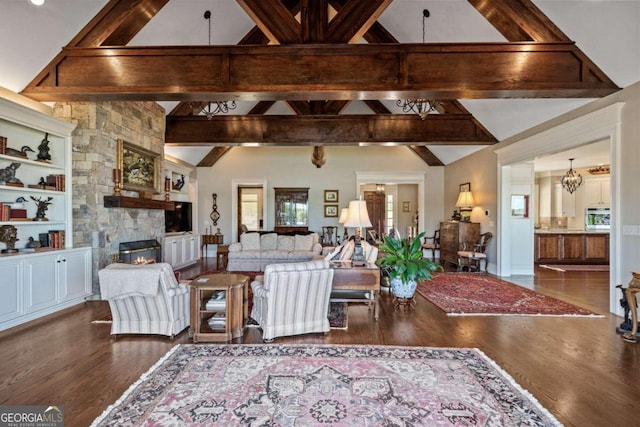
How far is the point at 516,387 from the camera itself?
234cm

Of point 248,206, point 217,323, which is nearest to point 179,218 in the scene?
point 248,206

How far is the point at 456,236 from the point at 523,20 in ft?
15.7

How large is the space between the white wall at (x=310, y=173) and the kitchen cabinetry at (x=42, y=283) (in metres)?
5.47

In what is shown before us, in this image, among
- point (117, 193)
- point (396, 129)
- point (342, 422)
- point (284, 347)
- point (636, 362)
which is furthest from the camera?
point (396, 129)

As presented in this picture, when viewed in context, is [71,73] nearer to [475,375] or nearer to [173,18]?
[173,18]

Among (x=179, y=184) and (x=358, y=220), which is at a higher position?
(x=179, y=184)

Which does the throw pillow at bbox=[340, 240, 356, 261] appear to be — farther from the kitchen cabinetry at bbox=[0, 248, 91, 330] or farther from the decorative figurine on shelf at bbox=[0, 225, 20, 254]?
the decorative figurine on shelf at bbox=[0, 225, 20, 254]

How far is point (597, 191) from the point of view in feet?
30.5

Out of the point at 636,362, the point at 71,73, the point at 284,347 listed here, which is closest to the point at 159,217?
the point at 71,73

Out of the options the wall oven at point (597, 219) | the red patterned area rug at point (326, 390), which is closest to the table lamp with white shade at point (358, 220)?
the red patterned area rug at point (326, 390)

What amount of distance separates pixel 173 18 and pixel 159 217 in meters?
3.62

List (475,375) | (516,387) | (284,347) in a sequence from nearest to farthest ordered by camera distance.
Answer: (516,387)
(475,375)
(284,347)

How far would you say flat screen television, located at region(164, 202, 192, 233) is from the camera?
7898 millimetres

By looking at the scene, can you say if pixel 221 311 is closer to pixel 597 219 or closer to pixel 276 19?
pixel 276 19
